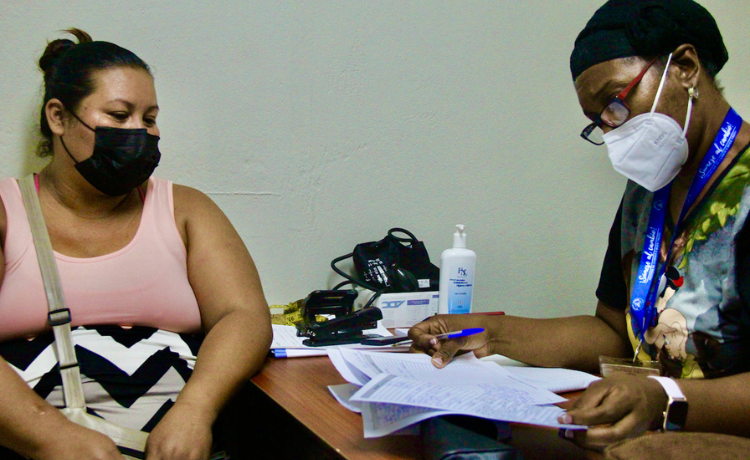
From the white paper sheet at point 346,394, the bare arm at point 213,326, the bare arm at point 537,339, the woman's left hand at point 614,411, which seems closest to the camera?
the woman's left hand at point 614,411

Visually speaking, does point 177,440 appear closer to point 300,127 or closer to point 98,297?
point 98,297

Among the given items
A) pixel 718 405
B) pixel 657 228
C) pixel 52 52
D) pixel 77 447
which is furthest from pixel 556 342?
pixel 52 52

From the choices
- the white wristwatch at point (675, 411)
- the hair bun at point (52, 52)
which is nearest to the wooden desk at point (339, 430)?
the white wristwatch at point (675, 411)

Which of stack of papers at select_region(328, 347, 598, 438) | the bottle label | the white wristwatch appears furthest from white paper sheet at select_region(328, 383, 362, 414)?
A: the bottle label

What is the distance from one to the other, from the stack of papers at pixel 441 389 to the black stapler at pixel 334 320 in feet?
0.82

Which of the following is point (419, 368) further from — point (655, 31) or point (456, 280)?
point (655, 31)

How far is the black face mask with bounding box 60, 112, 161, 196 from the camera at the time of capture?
1186mm

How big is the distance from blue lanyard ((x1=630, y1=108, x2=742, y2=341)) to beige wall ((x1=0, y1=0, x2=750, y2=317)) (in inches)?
34.6

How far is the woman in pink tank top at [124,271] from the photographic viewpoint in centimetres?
107

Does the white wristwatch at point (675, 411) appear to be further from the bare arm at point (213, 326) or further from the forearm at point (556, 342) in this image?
the bare arm at point (213, 326)

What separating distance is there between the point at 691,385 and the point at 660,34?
62 cm

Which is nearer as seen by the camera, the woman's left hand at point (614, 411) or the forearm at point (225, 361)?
the woman's left hand at point (614, 411)

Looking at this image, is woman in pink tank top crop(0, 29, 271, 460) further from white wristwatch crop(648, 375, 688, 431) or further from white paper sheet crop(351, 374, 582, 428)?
white wristwatch crop(648, 375, 688, 431)

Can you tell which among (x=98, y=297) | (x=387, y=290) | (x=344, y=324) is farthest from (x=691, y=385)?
(x=98, y=297)
